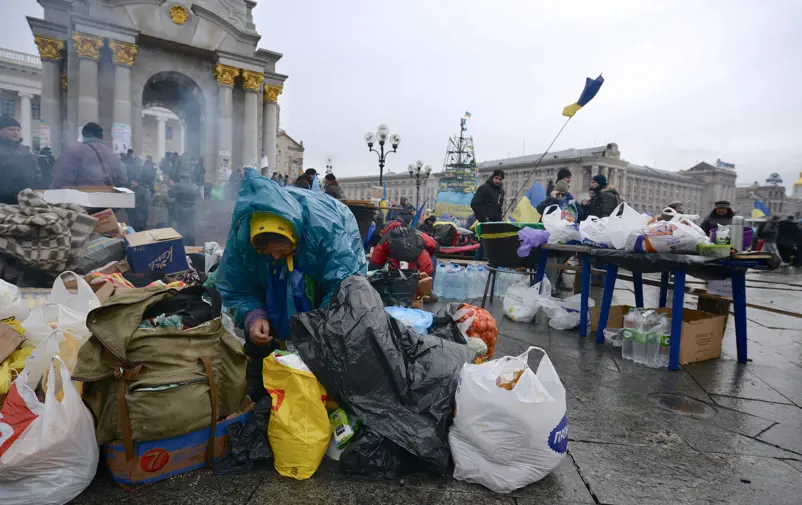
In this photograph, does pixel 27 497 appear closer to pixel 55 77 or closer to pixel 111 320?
pixel 111 320

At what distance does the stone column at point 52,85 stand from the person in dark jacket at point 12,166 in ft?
39.0

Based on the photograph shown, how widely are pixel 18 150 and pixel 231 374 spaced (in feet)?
21.2

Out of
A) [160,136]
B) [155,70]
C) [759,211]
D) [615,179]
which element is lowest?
[759,211]

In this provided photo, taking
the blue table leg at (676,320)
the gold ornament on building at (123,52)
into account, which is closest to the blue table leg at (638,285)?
the blue table leg at (676,320)

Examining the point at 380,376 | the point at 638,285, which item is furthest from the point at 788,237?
the point at 380,376

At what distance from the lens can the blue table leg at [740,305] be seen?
145 inches

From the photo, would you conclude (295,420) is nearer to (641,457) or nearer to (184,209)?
(641,457)

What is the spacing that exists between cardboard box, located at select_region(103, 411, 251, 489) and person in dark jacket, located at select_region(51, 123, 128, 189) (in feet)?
21.0

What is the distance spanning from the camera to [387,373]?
2.21 m

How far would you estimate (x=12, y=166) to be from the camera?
5.92m

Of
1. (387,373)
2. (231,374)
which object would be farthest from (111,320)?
(387,373)

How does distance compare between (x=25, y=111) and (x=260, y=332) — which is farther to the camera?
(x=25, y=111)

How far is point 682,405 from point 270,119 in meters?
20.4

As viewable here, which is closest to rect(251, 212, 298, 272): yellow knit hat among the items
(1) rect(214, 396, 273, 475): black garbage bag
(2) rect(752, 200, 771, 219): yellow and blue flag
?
(1) rect(214, 396, 273, 475): black garbage bag
